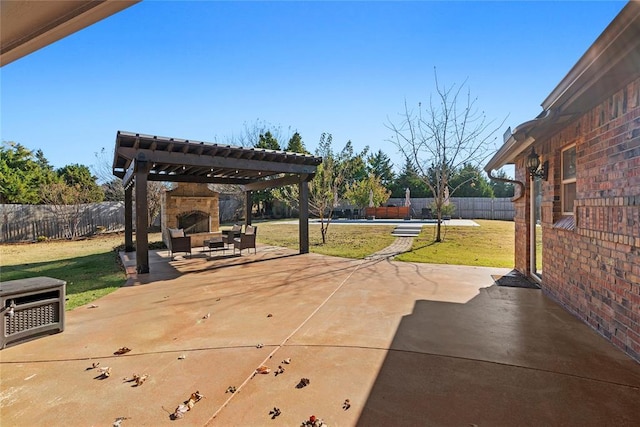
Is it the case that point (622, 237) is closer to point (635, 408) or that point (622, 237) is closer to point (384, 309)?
point (635, 408)

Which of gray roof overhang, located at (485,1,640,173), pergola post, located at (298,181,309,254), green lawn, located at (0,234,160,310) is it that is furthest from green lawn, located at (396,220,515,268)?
green lawn, located at (0,234,160,310)

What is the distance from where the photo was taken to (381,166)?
43.2 metres

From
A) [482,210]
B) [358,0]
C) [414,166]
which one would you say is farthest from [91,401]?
[482,210]

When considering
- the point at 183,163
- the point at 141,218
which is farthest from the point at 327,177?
the point at 141,218

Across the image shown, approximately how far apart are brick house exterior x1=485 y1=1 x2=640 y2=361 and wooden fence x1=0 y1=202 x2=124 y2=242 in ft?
70.8

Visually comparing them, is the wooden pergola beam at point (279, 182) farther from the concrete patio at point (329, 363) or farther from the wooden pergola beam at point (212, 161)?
the concrete patio at point (329, 363)

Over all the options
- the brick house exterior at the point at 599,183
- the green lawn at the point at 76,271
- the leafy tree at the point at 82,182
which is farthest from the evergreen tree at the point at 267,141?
the brick house exterior at the point at 599,183

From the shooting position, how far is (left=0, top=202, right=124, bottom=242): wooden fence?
631 inches

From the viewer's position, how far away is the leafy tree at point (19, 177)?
18172 mm

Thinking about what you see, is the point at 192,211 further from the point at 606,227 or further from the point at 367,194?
the point at 367,194

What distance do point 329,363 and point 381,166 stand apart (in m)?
41.8

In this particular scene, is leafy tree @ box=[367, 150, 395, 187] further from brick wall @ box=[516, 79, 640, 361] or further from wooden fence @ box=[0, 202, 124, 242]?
brick wall @ box=[516, 79, 640, 361]

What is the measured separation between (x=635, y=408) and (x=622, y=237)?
5.34ft

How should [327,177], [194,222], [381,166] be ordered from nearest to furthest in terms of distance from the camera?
1. [194,222]
2. [327,177]
3. [381,166]
